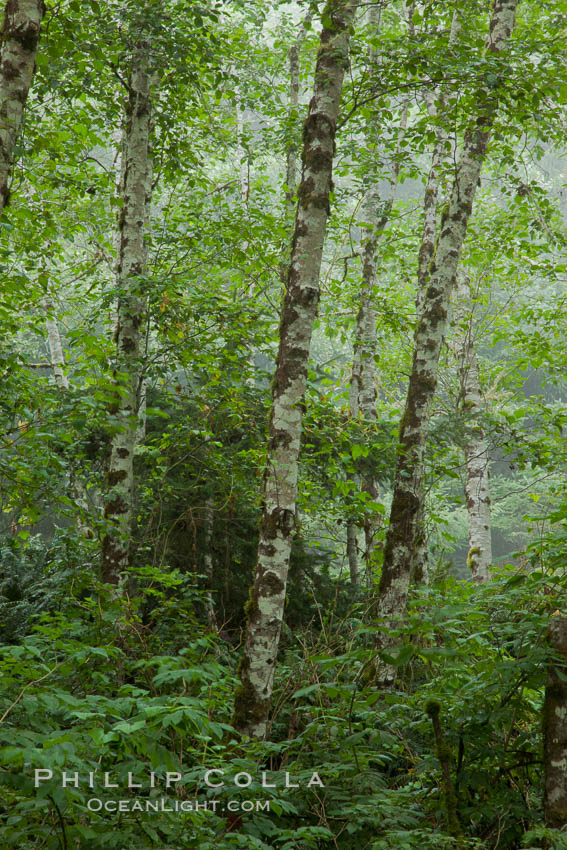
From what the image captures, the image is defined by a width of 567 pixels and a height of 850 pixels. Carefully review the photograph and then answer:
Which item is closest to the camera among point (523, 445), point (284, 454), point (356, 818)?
point (356, 818)

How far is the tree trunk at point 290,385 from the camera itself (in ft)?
14.1

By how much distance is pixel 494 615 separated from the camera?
4.92m

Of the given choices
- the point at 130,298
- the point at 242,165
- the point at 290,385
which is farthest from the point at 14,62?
the point at 242,165

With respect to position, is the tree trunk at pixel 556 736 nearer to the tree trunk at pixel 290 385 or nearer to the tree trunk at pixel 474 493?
the tree trunk at pixel 290 385

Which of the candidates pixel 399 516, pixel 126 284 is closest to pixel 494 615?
pixel 399 516

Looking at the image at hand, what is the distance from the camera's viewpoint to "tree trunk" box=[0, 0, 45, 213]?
3.31 metres

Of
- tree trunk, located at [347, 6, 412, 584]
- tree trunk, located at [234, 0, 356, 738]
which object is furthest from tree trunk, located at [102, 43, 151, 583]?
tree trunk, located at [347, 6, 412, 584]

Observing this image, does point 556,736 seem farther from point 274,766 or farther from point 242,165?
point 242,165

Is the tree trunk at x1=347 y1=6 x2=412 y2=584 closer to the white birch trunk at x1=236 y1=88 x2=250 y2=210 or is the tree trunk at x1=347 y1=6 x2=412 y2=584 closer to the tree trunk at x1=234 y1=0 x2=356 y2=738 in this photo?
the white birch trunk at x1=236 y1=88 x2=250 y2=210

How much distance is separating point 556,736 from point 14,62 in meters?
4.38

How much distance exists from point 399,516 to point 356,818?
3.23 metres

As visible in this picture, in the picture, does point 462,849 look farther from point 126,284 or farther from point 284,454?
point 126,284

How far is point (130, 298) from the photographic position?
6453mm

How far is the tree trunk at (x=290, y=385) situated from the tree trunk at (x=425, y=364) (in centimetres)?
172
